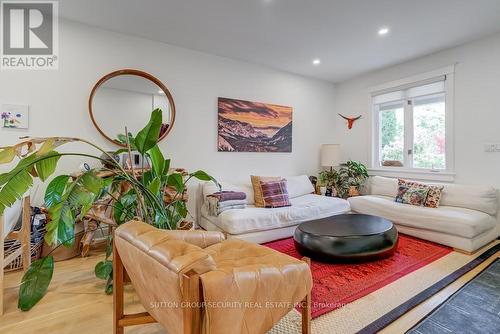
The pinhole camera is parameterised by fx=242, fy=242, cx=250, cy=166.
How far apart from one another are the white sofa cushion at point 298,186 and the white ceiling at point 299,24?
1.99 m

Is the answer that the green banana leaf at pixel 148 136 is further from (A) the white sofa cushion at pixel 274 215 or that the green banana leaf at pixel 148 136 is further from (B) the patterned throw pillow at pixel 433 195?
(B) the patterned throw pillow at pixel 433 195

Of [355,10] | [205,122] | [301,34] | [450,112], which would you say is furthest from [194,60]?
[450,112]

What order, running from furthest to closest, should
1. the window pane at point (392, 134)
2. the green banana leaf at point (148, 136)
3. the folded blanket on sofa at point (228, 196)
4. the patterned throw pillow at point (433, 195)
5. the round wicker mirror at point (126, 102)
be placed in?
the window pane at point (392, 134) → the patterned throw pillow at point (433, 195) → the folded blanket on sofa at point (228, 196) → the round wicker mirror at point (126, 102) → the green banana leaf at point (148, 136)

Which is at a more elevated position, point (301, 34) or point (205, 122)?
point (301, 34)

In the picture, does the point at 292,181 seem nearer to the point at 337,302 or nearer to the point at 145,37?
the point at 337,302

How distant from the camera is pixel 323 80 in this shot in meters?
4.99

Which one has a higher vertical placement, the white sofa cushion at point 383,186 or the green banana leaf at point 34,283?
the white sofa cushion at point 383,186

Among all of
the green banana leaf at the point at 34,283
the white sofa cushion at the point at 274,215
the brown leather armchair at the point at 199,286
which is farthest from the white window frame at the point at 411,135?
the green banana leaf at the point at 34,283

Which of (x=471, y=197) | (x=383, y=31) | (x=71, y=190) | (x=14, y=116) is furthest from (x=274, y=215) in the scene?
(x=14, y=116)

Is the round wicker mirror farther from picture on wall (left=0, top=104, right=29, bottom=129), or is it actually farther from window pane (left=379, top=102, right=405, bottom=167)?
window pane (left=379, top=102, right=405, bottom=167)

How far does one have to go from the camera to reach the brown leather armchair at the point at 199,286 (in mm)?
916

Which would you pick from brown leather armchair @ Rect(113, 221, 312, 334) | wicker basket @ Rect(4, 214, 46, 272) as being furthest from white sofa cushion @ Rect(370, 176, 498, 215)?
wicker basket @ Rect(4, 214, 46, 272)

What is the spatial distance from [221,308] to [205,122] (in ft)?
9.99

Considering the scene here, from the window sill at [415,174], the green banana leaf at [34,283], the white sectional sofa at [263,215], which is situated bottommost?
the green banana leaf at [34,283]
